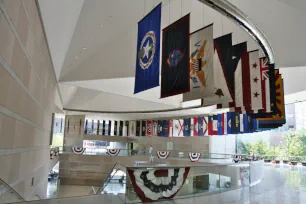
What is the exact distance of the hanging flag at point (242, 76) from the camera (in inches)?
397

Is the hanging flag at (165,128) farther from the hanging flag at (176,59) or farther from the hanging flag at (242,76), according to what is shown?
the hanging flag at (176,59)

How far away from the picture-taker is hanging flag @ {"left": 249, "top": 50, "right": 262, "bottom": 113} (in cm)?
1014

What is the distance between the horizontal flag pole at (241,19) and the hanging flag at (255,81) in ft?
4.67

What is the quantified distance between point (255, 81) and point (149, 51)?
16.8ft

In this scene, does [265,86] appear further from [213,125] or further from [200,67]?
[213,125]

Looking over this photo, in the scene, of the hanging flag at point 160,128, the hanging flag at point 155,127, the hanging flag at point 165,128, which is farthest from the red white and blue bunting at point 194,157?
the hanging flag at point 155,127

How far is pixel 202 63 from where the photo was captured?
817 centimetres

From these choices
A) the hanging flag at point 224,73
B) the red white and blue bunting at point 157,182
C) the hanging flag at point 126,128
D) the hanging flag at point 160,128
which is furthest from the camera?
the hanging flag at point 126,128

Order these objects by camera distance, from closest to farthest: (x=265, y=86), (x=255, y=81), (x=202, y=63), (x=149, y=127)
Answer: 1. (x=202, y=63)
2. (x=255, y=81)
3. (x=265, y=86)
4. (x=149, y=127)

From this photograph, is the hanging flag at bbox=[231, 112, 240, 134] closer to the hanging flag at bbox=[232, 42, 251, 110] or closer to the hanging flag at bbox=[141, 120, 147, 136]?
the hanging flag at bbox=[232, 42, 251, 110]

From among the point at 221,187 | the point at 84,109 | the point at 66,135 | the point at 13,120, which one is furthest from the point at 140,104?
the point at 13,120

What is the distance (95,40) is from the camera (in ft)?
42.3

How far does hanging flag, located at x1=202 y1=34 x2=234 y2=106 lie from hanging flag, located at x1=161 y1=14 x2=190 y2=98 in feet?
7.82

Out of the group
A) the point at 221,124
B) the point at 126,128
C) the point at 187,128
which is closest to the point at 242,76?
the point at 221,124
